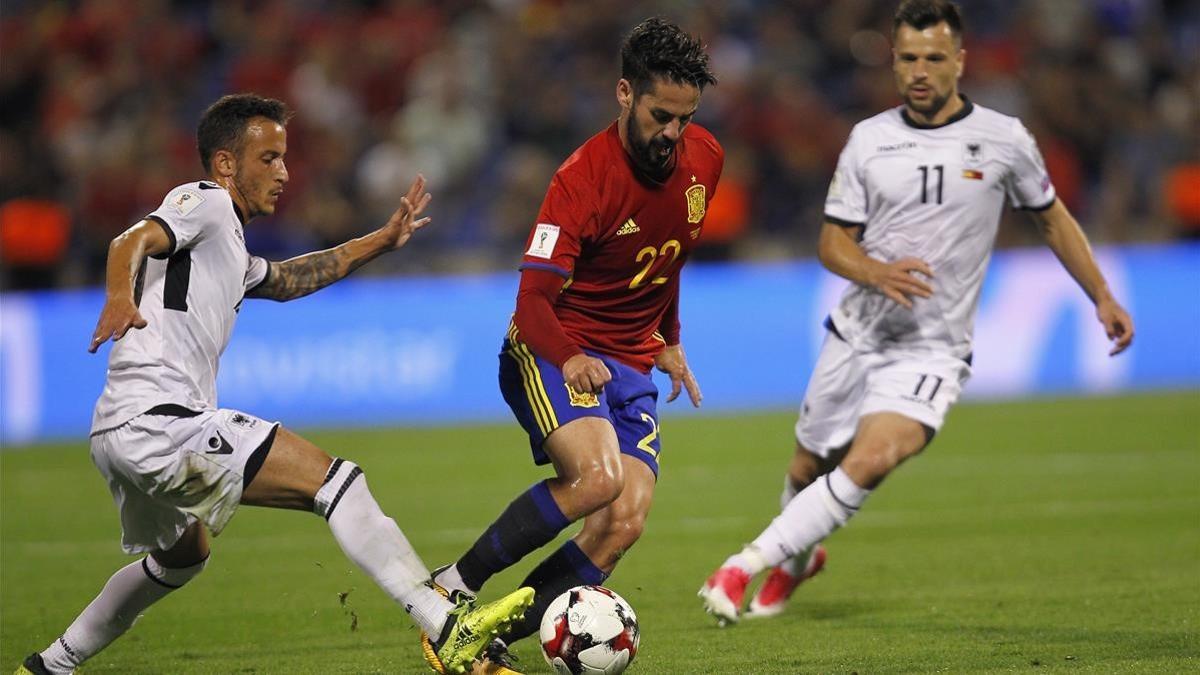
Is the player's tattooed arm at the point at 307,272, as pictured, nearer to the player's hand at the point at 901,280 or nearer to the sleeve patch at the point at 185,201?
the sleeve patch at the point at 185,201

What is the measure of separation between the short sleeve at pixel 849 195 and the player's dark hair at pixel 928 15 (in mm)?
535

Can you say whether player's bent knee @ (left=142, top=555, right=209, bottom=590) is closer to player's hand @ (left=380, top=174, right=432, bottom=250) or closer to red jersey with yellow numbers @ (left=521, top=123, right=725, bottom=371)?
player's hand @ (left=380, top=174, right=432, bottom=250)

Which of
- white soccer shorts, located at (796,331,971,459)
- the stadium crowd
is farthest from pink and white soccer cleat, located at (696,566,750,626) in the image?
the stadium crowd

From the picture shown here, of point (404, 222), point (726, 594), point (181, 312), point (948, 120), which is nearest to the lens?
point (181, 312)

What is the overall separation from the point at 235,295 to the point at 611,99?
1208 centimetres

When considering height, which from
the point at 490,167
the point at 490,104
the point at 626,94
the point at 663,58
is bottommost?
the point at 490,167

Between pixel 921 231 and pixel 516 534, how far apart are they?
95.2 inches

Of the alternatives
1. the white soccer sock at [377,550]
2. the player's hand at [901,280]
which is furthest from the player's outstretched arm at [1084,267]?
the white soccer sock at [377,550]

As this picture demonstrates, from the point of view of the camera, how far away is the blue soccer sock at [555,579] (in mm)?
6105

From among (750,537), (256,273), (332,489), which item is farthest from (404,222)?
(750,537)

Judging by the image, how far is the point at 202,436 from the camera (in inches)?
213

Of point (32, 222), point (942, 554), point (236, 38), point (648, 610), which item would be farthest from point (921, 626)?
point (236, 38)

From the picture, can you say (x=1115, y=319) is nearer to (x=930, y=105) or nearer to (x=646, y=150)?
(x=930, y=105)

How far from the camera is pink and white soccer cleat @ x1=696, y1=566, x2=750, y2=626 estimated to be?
6504mm
